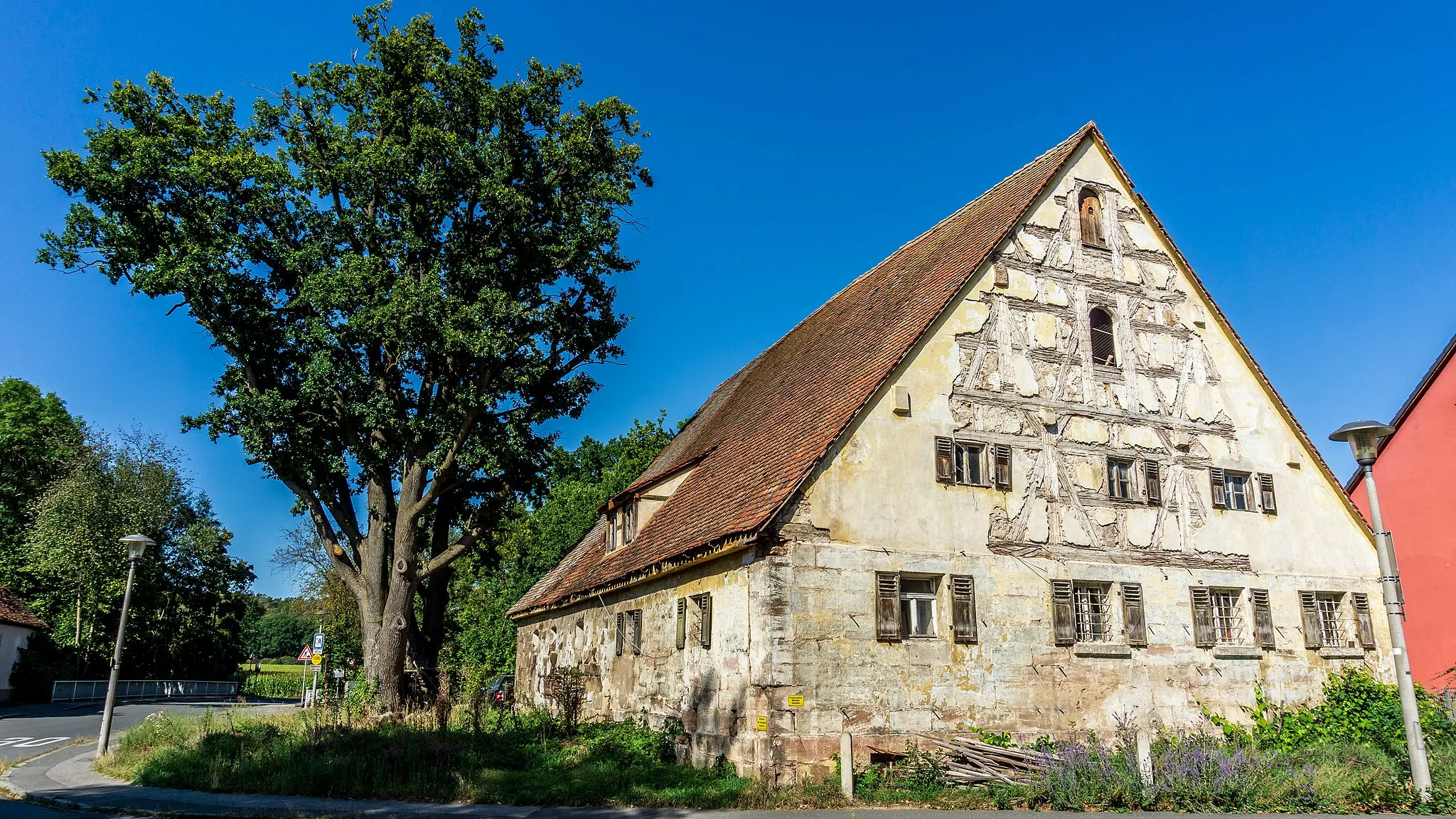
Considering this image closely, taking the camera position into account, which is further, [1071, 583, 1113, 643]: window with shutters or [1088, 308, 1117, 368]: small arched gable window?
[1088, 308, 1117, 368]: small arched gable window

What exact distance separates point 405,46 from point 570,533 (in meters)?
25.7

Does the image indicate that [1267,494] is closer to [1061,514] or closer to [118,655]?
[1061,514]

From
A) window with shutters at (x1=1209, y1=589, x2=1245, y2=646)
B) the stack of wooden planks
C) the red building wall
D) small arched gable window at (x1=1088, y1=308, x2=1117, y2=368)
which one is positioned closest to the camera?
the stack of wooden planks

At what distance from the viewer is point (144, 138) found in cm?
2055

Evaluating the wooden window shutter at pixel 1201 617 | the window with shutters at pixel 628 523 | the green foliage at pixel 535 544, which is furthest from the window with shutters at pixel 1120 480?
the green foliage at pixel 535 544

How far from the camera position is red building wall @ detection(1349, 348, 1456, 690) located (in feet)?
72.3

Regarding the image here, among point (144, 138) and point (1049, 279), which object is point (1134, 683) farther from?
point (144, 138)

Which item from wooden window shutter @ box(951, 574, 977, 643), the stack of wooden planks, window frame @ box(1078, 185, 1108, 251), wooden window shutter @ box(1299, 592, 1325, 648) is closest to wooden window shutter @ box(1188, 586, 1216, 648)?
wooden window shutter @ box(1299, 592, 1325, 648)

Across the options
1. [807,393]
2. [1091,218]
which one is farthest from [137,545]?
[1091,218]

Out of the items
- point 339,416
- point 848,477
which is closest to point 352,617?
point 339,416

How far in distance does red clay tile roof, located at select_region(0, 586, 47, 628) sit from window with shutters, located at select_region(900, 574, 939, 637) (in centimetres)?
3738

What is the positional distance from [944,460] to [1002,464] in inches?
54.0

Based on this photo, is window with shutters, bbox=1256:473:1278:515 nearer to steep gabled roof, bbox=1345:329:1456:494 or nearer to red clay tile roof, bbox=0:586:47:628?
steep gabled roof, bbox=1345:329:1456:494

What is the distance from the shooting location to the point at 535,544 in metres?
44.0
